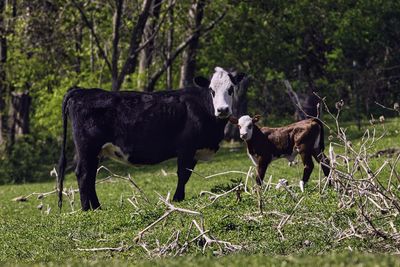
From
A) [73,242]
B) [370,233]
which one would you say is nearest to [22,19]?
[73,242]

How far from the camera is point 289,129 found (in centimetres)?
1670

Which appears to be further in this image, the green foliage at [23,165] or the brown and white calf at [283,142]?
the green foliage at [23,165]

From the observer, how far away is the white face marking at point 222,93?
16750 mm

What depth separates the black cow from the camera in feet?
56.1

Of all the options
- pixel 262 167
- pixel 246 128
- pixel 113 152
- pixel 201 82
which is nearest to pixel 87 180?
pixel 113 152

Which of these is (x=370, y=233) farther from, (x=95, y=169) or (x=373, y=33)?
(x=373, y=33)

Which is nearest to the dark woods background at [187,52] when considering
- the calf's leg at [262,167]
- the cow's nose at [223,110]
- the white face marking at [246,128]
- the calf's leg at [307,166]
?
the cow's nose at [223,110]

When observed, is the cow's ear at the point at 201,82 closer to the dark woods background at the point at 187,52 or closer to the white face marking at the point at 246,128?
the white face marking at the point at 246,128

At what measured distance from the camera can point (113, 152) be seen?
1741 centimetres

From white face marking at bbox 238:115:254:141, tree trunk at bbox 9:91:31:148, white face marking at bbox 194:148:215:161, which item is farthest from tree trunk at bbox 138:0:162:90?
white face marking at bbox 238:115:254:141

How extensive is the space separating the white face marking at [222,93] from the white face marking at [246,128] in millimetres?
286

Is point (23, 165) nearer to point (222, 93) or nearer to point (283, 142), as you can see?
point (222, 93)

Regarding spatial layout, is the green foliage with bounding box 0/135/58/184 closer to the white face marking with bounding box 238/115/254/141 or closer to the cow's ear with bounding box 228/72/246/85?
the cow's ear with bounding box 228/72/246/85

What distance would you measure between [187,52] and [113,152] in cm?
2025
